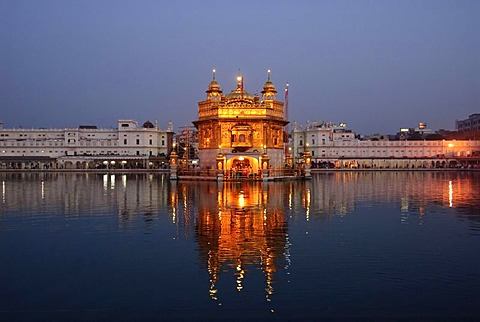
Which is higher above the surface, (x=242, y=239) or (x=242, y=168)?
(x=242, y=168)

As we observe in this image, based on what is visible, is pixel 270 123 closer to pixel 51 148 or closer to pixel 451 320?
pixel 451 320

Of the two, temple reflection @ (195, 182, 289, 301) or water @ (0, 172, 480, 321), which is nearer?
water @ (0, 172, 480, 321)

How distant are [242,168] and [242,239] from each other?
40.1 meters

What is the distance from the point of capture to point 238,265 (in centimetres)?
Answer: 1160

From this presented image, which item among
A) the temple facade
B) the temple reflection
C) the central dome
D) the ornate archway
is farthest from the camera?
the central dome

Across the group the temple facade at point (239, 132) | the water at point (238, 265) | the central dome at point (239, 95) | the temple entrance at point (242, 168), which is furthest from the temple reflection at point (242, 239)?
the central dome at point (239, 95)

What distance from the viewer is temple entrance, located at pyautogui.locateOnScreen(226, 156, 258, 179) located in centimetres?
5053

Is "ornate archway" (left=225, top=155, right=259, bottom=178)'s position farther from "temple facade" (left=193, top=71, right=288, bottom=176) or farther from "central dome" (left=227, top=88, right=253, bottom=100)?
"central dome" (left=227, top=88, right=253, bottom=100)

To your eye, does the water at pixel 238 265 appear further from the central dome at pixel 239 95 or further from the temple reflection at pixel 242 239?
the central dome at pixel 239 95

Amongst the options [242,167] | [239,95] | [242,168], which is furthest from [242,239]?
[239,95]

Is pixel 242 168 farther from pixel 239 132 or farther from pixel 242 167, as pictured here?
pixel 239 132

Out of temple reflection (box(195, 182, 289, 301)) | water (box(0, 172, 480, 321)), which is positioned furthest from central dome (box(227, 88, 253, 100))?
water (box(0, 172, 480, 321))

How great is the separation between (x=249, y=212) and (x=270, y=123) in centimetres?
3589

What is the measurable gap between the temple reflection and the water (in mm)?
34
